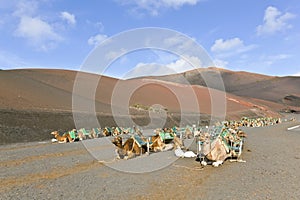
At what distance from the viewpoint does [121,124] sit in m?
35.1

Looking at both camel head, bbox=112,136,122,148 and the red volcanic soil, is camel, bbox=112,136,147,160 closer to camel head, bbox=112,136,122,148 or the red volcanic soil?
camel head, bbox=112,136,122,148

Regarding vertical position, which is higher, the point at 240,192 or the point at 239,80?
the point at 239,80

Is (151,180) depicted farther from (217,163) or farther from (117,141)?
(117,141)

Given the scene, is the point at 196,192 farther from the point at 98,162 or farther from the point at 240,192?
the point at 98,162

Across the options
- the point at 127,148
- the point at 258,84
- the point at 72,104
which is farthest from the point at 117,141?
the point at 258,84

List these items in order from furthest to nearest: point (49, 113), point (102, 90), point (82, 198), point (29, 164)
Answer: point (102, 90), point (49, 113), point (29, 164), point (82, 198)

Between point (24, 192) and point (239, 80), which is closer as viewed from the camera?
point (24, 192)

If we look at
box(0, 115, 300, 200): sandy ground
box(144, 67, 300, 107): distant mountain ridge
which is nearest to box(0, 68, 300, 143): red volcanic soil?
box(0, 115, 300, 200): sandy ground

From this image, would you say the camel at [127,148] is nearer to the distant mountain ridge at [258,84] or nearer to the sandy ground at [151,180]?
the sandy ground at [151,180]

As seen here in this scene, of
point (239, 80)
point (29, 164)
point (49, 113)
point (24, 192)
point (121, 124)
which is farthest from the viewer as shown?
point (239, 80)

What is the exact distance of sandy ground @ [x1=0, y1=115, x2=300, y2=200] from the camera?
7605 mm

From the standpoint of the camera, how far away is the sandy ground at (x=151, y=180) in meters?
7.61

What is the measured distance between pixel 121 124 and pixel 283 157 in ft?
77.4

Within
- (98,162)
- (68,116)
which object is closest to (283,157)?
(98,162)
